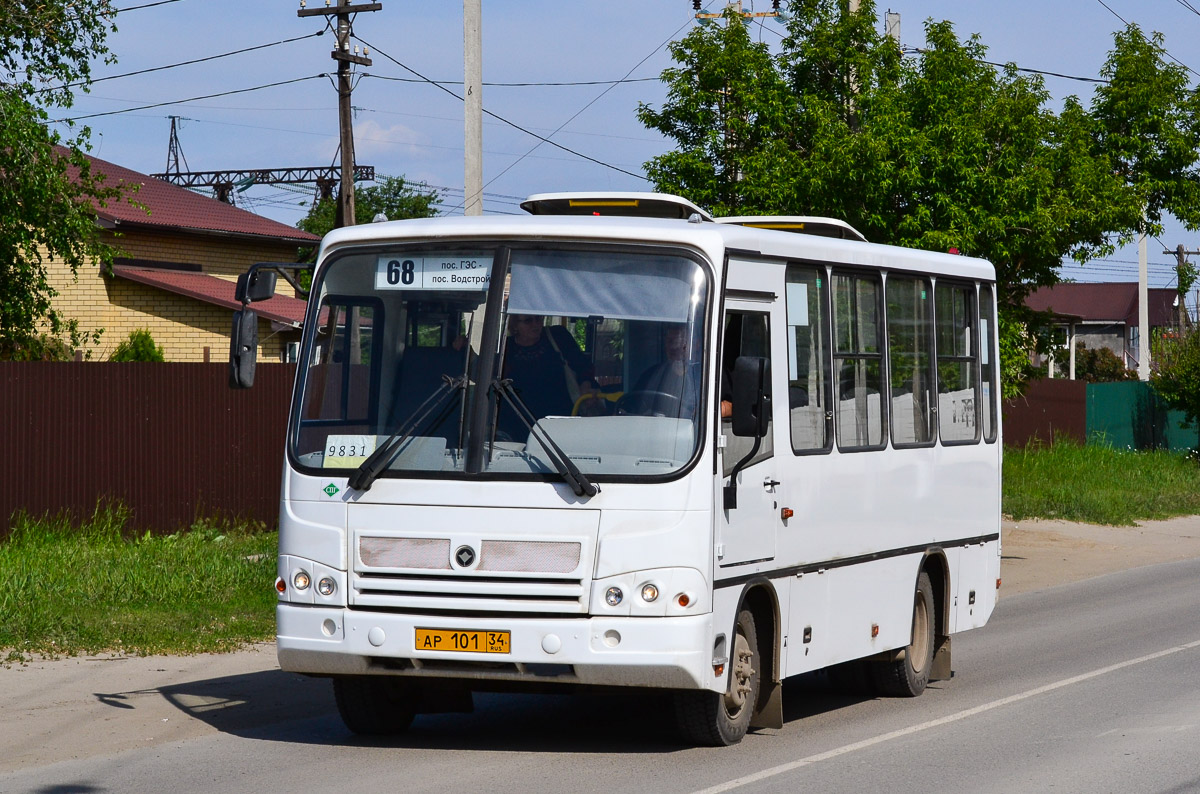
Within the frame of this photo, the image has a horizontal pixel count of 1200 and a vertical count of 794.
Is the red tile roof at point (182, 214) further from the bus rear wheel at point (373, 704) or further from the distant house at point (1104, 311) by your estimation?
the distant house at point (1104, 311)

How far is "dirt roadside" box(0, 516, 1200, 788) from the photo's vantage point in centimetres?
902

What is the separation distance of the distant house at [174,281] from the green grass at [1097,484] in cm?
1489

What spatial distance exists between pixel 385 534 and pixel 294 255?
114 feet

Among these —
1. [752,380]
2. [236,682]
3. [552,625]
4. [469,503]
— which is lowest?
[236,682]

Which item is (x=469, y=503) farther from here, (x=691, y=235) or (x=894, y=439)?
(x=894, y=439)

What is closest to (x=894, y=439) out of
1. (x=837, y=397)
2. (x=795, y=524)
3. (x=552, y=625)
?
(x=837, y=397)

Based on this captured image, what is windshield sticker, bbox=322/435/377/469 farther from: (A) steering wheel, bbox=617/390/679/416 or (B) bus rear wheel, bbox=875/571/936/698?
(B) bus rear wheel, bbox=875/571/936/698

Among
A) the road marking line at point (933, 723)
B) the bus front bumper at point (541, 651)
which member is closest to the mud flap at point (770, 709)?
the road marking line at point (933, 723)

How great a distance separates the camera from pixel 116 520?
1825 cm

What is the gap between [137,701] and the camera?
10148 millimetres

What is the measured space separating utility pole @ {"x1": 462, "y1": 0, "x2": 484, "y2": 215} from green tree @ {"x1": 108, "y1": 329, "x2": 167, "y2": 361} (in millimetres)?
16211

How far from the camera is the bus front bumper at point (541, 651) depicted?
779cm

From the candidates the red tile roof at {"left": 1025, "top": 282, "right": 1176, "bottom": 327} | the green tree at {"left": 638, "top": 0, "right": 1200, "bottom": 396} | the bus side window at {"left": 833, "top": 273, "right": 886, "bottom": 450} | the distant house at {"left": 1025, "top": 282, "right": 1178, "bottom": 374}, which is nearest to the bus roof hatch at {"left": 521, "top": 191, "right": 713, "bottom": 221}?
the bus side window at {"left": 833, "top": 273, "right": 886, "bottom": 450}

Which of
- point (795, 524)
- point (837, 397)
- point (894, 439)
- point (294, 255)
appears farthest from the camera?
point (294, 255)
